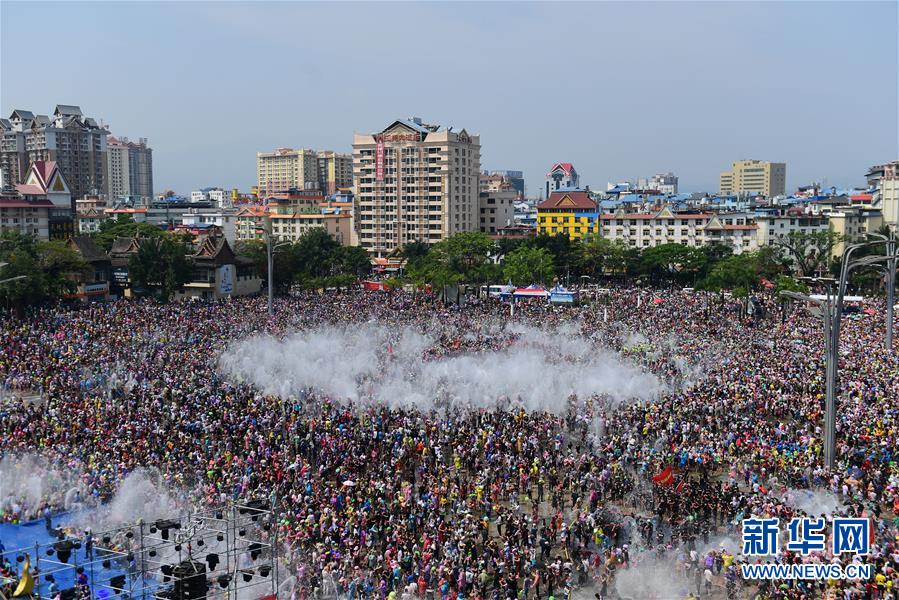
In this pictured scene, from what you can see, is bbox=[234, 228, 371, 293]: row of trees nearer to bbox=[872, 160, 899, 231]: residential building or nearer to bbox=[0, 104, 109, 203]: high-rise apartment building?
bbox=[872, 160, 899, 231]: residential building

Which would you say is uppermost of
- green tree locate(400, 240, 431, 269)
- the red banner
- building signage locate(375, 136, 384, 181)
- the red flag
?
building signage locate(375, 136, 384, 181)

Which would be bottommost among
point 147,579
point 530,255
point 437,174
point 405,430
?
point 147,579

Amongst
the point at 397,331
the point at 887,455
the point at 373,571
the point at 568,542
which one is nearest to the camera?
the point at 373,571

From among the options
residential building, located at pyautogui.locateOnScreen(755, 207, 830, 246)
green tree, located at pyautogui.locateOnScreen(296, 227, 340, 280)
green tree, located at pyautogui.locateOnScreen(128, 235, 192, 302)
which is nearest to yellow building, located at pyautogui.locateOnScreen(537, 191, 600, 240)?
residential building, located at pyautogui.locateOnScreen(755, 207, 830, 246)

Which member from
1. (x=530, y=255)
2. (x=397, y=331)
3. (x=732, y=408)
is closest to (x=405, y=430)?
(x=732, y=408)

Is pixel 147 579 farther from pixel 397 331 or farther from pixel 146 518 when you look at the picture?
pixel 397 331

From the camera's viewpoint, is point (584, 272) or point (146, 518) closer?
point (146, 518)

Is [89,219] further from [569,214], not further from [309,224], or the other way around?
[569,214]
